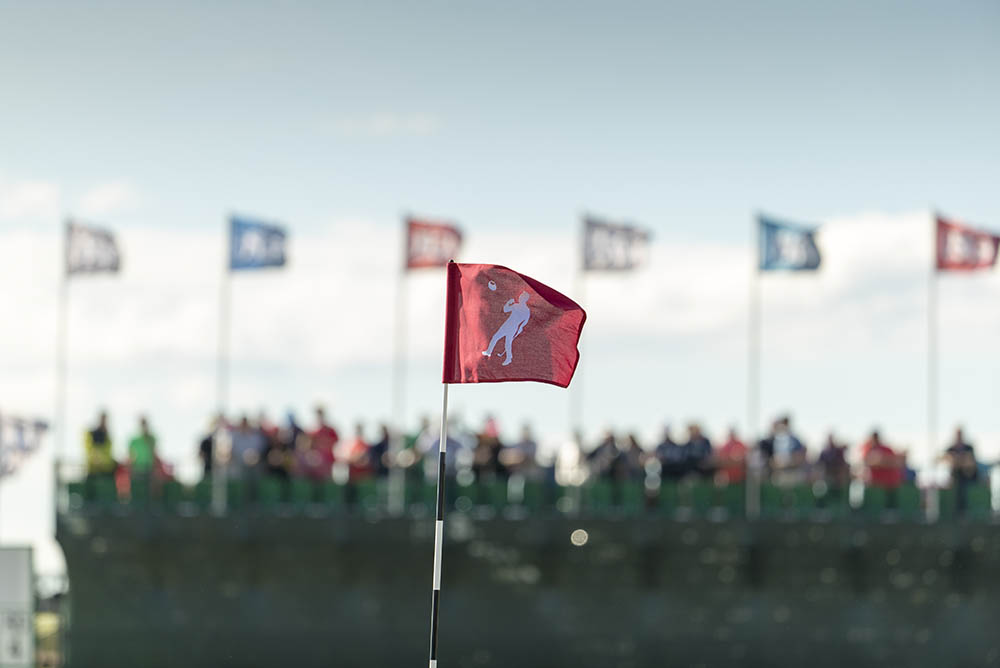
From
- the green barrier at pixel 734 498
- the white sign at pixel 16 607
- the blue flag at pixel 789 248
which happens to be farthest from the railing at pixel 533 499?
the white sign at pixel 16 607

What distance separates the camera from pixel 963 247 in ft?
115

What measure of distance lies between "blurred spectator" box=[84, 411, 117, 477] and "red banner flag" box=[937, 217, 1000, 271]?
703 inches

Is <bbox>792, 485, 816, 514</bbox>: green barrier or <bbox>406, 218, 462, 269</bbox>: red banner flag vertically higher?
<bbox>406, 218, 462, 269</bbox>: red banner flag

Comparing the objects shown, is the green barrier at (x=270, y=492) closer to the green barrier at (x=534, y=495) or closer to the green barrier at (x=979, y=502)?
the green barrier at (x=534, y=495)

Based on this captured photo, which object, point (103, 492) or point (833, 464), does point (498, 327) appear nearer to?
point (833, 464)

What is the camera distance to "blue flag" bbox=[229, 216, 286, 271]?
116 feet

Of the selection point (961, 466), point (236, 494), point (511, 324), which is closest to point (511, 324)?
point (511, 324)

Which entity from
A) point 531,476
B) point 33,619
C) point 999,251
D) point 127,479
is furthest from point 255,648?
point 999,251

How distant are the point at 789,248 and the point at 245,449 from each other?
12126 millimetres

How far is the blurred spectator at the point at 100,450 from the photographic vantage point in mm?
34022

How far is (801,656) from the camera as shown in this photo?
113 feet

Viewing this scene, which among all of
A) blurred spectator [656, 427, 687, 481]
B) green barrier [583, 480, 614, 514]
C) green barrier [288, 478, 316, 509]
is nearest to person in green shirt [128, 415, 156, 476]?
green barrier [288, 478, 316, 509]

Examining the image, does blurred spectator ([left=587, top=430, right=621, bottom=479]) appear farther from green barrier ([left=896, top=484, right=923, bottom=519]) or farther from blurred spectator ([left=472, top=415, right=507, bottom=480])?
green barrier ([left=896, top=484, right=923, bottom=519])

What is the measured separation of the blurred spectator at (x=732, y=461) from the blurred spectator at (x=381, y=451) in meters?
6.82
